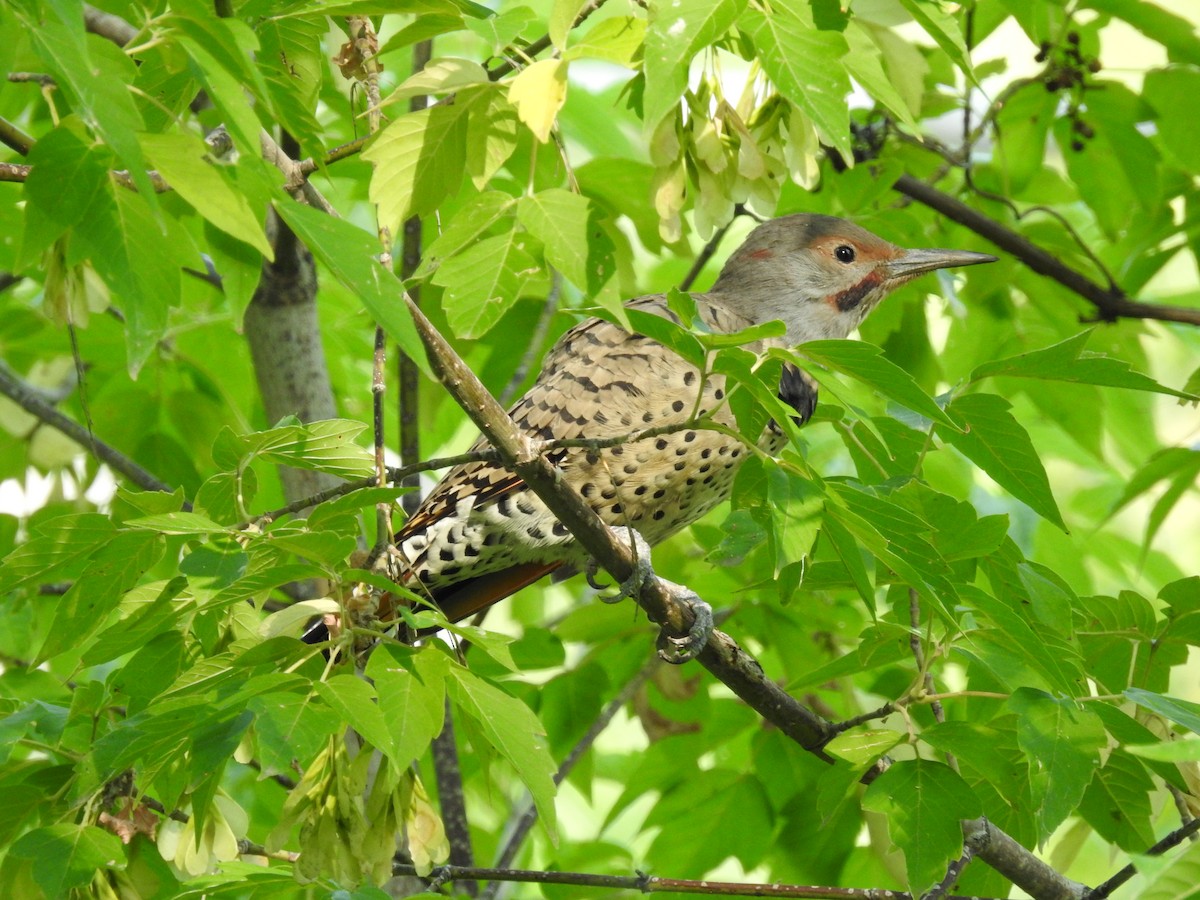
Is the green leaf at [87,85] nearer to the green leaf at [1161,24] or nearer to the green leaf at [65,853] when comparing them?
the green leaf at [65,853]

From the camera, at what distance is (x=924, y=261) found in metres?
3.74

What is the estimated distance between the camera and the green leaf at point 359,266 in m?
1.43

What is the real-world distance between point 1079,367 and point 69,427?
2605 millimetres

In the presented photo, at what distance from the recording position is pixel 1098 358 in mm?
1886

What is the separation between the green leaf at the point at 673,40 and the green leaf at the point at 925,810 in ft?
3.53

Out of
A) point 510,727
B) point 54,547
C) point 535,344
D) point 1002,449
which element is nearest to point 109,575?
point 54,547

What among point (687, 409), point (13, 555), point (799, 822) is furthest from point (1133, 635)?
point (13, 555)

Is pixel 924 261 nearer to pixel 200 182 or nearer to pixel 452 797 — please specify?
pixel 452 797

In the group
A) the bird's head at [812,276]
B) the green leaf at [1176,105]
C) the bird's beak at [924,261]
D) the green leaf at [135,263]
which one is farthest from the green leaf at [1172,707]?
the bird's head at [812,276]

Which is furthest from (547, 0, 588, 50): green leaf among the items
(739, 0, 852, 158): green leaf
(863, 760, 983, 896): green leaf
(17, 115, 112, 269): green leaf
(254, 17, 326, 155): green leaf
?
(863, 760, 983, 896): green leaf

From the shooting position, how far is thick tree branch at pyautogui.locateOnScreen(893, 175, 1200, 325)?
362cm

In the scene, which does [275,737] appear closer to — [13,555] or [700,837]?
[13,555]

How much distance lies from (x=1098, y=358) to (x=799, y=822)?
1.61 m

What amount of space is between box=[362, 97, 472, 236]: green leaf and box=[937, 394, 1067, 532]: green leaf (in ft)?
2.82
